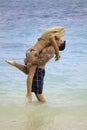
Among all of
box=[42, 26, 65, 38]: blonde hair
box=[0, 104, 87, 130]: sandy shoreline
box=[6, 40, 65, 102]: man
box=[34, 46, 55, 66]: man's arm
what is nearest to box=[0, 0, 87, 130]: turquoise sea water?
box=[0, 104, 87, 130]: sandy shoreline

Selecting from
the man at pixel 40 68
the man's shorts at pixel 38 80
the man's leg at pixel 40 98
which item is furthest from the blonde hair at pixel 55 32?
the man's leg at pixel 40 98

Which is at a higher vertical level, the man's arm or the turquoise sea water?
the man's arm

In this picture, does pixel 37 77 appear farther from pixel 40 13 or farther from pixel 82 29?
pixel 40 13

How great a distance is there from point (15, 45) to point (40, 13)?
4.20 metres

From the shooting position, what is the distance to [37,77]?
4426 millimetres

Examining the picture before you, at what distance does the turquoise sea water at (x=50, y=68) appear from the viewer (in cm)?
398

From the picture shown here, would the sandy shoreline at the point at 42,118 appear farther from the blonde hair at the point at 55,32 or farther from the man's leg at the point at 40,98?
the blonde hair at the point at 55,32

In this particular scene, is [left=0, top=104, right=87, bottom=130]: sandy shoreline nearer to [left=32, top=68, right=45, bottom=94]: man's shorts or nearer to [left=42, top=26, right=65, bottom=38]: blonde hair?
[left=32, top=68, right=45, bottom=94]: man's shorts

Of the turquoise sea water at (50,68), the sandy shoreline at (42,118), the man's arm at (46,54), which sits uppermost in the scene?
the man's arm at (46,54)

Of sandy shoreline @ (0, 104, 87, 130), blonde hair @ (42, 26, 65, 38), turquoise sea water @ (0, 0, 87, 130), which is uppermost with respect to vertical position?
blonde hair @ (42, 26, 65, 38)

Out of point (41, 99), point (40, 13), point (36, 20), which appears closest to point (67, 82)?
point (41, 99)

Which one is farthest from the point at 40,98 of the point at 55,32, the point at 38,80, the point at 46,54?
the point at 55,32

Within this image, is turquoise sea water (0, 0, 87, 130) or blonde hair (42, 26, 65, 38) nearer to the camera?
turquoise sea water (0, 0, 87, 130)

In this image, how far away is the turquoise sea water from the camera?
3982 millimetres
